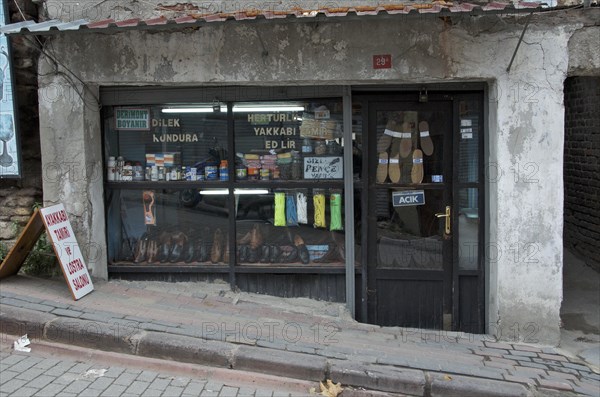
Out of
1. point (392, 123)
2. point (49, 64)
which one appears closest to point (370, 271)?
point (392, 123)

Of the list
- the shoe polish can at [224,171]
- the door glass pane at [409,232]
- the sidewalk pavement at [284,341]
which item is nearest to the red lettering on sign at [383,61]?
the door glass pane at [409,232]

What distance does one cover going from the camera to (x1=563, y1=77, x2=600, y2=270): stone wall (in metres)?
7.46

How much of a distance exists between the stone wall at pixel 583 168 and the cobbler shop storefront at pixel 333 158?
3062 mm

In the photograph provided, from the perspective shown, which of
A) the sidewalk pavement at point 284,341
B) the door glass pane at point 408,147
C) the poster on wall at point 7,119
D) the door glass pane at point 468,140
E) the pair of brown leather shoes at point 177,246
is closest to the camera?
the sidewalk pavement at point 284,341

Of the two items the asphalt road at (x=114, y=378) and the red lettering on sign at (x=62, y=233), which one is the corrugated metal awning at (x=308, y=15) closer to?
the red lettering on sign at (x=62, y=233)

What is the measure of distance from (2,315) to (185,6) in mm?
3510

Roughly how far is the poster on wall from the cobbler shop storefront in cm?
34

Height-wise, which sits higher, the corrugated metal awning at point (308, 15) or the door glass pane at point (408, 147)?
the corrugated metal awning at point (308, 15)

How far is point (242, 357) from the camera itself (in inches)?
167

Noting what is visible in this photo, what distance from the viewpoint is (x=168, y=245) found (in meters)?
5.93

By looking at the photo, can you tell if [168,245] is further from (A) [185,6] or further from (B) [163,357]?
(A) [185,6]

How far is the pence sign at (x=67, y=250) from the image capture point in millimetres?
5012

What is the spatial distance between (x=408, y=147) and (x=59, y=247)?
3.77 m

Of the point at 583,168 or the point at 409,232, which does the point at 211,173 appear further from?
the point at 583,168
